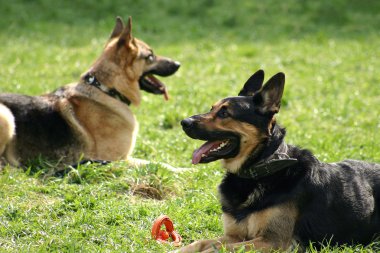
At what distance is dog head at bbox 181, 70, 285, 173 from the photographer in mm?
5078

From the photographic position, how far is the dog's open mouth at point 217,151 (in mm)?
5117

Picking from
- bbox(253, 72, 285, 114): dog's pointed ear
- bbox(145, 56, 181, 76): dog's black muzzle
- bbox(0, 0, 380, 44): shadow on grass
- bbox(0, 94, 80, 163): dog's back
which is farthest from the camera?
bbox(0, 0, 380, 44): shadow on grass

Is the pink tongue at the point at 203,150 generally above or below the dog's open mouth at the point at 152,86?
above

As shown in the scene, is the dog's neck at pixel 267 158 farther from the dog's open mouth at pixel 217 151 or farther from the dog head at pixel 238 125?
the dog's open mouth at pixel 217 151

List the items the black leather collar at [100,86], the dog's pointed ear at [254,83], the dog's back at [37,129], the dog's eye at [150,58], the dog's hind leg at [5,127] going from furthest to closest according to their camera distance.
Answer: the dog's eye at [150,58] < the black leather collar at [100,86] < the dog's back at [37,129] < the dog's hind leg at [5,127] < the dog's pointed ear at [254,83]

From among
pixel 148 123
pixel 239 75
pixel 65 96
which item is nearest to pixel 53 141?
pixel 65 96

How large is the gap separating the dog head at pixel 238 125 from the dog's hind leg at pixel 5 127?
275 centimetres

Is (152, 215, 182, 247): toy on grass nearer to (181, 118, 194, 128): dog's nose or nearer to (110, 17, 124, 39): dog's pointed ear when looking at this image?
(181, 118, 194, 128): dog's nose

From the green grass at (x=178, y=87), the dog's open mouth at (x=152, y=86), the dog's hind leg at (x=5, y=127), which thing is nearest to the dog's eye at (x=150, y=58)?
the dog's open mouth at (x=152, y=86)

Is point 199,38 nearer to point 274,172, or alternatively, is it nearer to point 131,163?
point 131,163

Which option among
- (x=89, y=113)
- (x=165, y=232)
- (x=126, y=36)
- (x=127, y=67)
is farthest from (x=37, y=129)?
(x=165, y=232)

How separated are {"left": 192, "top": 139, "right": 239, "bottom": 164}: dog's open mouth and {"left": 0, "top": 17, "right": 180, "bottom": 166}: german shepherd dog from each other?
2.40 meters

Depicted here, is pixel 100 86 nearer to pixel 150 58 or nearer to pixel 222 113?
pixel 150 58

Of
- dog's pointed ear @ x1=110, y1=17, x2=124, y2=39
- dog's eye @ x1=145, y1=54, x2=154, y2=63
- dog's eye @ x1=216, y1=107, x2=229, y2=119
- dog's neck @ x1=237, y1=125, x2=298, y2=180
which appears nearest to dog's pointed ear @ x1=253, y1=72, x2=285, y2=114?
dog's neck @ x1=237, y1=125, x2=298, y2=180
